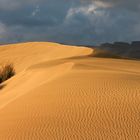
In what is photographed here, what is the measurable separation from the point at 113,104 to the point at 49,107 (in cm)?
191

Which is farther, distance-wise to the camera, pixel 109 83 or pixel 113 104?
pixel 109 83

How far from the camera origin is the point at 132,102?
12.9 m

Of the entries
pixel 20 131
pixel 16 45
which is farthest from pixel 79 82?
pixel 16 45

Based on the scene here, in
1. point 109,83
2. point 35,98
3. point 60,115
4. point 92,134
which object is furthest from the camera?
point 109,83

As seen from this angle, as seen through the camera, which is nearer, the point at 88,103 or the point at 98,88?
the point at 88,103

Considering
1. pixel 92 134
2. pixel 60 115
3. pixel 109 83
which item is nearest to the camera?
pixel 92 134

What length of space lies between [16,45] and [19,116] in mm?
46866

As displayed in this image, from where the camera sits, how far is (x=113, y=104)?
42.1 feet

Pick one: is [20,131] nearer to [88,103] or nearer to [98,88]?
[88,103]

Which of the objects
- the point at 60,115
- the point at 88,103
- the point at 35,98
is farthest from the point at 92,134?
the point at 35,98

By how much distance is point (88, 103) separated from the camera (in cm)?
1320

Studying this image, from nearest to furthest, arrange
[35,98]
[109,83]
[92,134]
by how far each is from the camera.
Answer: [92,134], [35,98], [109,83]

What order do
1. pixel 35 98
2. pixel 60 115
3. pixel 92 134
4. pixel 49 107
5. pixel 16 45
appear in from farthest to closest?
pixel 16 45, pixel 35 98, pixel 49 107, pixel 60 115, pixel 92 134

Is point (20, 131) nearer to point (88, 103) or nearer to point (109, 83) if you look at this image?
point (88, 103)
